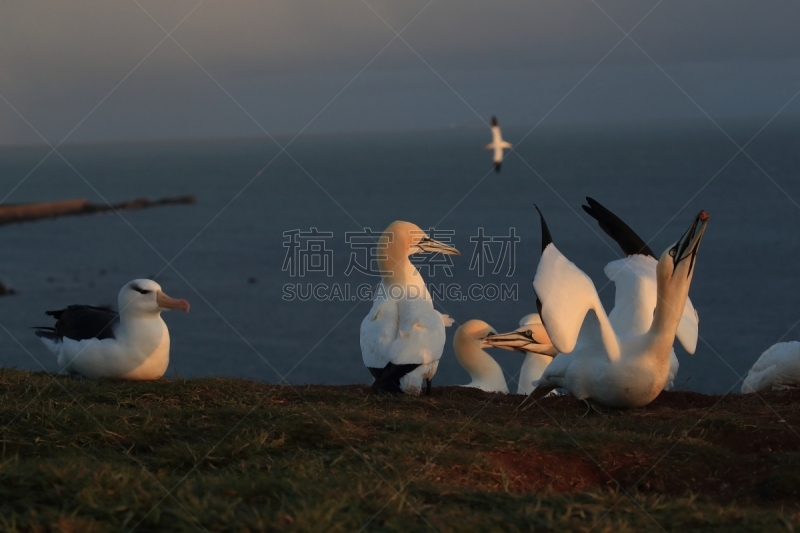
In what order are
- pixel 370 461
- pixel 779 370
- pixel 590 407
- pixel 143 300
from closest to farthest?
pixel 370 461 < pixel 590 407 < pixel 143 300 < pixel 779 370

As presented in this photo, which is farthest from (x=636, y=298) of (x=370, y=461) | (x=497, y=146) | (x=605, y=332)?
(x=497, y=146)

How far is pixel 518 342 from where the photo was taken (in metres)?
9.70

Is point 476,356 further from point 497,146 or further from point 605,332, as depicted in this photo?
point 497,146

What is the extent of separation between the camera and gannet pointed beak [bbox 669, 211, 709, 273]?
6983 millimetres

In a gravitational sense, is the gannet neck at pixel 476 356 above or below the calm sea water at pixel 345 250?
below

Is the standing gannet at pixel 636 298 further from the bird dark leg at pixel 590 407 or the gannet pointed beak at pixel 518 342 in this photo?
the gannet pointed beak at pixel 518 342

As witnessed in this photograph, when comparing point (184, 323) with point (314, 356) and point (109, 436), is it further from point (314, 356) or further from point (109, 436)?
point (109, 436)

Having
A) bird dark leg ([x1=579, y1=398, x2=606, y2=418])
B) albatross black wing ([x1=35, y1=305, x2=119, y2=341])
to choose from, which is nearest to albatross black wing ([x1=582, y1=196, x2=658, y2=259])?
bird dark leg ([x1=579, y1=398, x2=606, y2=418])

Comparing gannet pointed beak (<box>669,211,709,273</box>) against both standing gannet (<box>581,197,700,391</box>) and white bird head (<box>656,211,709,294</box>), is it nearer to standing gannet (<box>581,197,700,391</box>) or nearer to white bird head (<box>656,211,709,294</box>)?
white bird head (<box>656,211,709,294</box>)

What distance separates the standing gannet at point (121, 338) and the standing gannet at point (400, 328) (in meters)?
1.81

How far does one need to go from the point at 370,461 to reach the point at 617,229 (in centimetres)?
504

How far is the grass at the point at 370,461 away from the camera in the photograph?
3.93m

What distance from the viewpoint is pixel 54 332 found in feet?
29.6

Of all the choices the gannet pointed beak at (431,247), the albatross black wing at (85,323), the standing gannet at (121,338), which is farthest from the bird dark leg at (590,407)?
the albatross black wing at (85,323)
